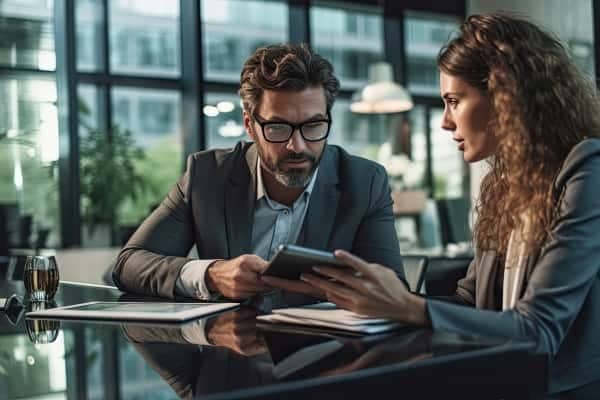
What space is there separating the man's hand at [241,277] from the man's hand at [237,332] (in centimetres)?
6

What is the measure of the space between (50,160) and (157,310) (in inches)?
208

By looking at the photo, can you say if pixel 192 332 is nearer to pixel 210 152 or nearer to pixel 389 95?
pixel 210 152

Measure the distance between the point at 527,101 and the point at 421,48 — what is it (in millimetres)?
7597

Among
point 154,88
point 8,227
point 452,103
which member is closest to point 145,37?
point 154,88

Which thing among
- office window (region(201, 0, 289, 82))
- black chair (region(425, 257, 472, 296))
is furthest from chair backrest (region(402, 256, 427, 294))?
office window (region(201, 0, 289, 82))

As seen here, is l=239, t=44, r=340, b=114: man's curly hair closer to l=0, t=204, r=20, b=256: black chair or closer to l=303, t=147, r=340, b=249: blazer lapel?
l=303, t=147, r=340, b=249: blazer lapel

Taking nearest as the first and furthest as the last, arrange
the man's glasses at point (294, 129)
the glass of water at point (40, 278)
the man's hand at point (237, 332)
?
the man's hand at point (237, 332) → the glass of water at point (40, 278) → the man's glasses at point (294, 129)

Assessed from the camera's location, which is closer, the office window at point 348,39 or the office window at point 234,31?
the office window at point 234,31

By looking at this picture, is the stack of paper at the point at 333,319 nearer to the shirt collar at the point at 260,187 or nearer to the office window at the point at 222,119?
the shirt collar at the point at 260,187

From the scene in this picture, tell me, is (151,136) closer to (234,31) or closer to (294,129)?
(234,31)

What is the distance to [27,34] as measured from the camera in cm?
661

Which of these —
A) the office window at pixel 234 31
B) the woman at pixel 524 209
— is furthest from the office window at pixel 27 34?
the woman at pixel 524 209

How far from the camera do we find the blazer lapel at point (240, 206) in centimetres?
229

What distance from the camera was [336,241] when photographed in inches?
89.0
